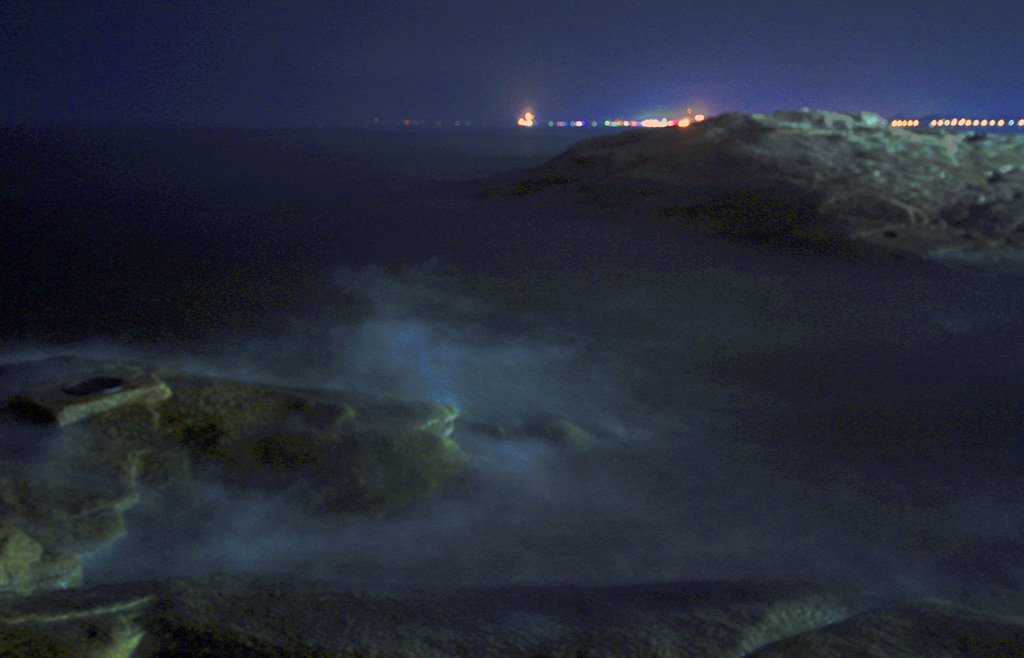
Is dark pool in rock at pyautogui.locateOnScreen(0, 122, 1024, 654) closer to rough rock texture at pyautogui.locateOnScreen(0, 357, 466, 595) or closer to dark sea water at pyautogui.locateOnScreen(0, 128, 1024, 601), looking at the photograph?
dark sea water at pyautogui.locateOnScreen(0, 128, 1024, 601)

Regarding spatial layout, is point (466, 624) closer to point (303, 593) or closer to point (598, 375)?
point (303, 593)

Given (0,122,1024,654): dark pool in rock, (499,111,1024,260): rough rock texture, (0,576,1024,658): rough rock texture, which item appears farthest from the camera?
(499,111,1024,260): rough rock texture

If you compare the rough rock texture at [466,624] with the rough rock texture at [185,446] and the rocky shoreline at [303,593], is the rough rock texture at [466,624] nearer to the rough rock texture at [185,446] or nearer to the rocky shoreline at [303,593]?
the rocky shoreline at [303,593]

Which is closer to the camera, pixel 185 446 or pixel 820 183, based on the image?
pixel 185 446

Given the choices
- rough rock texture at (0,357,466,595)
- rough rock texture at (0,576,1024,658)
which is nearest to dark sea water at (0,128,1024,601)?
rough rock texture at (0,357,466,595)

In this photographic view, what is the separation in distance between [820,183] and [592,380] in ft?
27.4

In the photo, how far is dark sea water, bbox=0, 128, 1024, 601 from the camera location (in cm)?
319

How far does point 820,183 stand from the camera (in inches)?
474

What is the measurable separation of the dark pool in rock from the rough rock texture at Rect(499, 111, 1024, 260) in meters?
0.72

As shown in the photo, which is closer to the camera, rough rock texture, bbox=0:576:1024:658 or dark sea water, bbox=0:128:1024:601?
rough rock texture, bbox=0:576:1024:658

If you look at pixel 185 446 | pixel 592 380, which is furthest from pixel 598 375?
pixel 185 446

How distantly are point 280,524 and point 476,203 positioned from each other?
14.0 m

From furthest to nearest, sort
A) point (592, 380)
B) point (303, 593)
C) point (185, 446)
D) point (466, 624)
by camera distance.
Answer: point (592, 380) < point (185, 446) < point (303, 593) < point (466, 624)

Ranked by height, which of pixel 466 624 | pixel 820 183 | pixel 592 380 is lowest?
pixel 592 380
